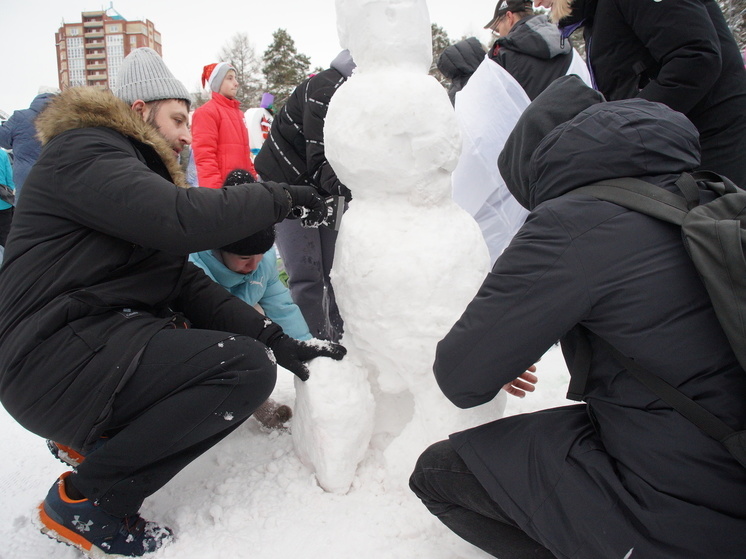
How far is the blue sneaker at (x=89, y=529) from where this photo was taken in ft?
4.83

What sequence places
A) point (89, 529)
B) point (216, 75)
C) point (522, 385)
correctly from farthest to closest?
point (216, 75), point (522, 385), point (89, 529)

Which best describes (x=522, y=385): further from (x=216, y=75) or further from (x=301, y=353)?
(x=216, y=75)

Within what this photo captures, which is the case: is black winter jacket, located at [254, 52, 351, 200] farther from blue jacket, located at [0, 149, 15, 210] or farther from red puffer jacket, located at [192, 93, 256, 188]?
blue jacket, located at [0, 149, 15, 210]

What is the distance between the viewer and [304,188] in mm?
1840

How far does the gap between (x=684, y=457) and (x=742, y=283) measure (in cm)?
35

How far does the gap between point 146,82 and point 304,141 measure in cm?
83

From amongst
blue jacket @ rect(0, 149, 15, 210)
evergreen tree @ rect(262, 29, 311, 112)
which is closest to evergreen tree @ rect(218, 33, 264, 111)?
evergreen tree @ rect(262, 29, 311, 112)

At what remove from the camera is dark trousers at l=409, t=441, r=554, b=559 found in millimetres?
1302

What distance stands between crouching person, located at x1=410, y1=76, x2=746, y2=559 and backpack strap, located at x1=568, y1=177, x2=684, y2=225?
2 centimetres

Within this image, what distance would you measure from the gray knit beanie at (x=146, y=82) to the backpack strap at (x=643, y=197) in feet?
5.14

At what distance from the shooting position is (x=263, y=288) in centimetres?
253

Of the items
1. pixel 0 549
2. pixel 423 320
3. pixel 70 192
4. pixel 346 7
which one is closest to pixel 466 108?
pixel 346 7

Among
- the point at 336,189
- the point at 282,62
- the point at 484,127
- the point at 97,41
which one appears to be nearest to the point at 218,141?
the point at 336,189

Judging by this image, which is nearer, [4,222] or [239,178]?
[239,178]
